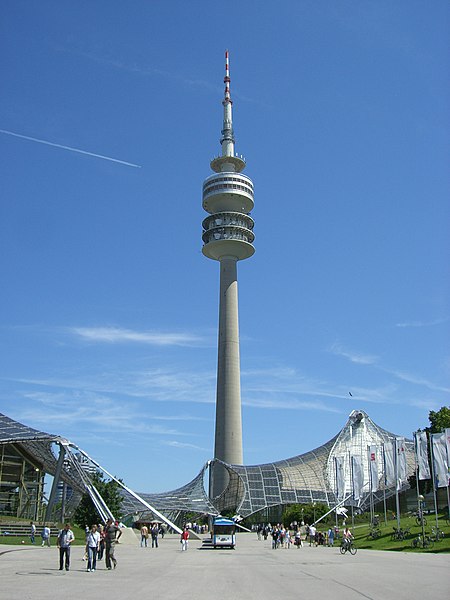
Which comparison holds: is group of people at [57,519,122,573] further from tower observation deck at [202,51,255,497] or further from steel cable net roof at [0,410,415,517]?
tower observation deck at [202,51,255,497]

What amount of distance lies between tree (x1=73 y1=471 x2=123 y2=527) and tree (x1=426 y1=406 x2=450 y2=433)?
37.3 metres

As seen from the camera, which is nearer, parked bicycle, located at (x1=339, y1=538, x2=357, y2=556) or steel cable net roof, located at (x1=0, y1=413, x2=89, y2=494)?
parked bicycle, located at (x1=339, y1=538, x2=357, y2=556)

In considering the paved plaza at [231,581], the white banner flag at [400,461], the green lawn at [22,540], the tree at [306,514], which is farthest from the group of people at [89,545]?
the tree at [306,514]

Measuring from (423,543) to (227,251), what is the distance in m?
83.5

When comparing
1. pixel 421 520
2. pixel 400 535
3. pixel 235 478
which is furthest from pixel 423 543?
pixel 235 478

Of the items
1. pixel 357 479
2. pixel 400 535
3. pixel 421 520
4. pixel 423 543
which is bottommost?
pixel 423 543

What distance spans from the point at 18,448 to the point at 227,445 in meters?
39.6

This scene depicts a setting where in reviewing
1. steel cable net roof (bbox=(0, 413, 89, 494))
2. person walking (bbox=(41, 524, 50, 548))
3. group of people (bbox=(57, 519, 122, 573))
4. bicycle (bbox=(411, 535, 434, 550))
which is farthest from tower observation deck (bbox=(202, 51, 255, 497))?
group of people (bbox=(57, 519, 122, 573))

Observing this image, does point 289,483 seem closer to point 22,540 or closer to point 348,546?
point 22,540

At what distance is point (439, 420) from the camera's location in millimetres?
75875

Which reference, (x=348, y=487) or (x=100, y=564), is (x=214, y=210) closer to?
(x=348, y=487)

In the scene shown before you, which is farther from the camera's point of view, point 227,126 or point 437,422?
point 227,126

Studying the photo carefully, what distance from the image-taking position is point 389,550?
120 feet

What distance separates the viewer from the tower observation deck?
3947 inches
